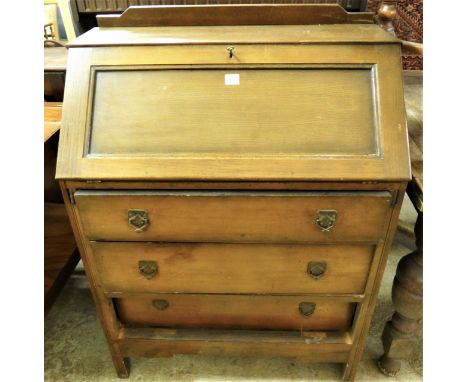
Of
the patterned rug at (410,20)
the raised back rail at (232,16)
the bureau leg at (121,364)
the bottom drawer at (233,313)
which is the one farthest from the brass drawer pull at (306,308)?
the patterned rug at (410,20)

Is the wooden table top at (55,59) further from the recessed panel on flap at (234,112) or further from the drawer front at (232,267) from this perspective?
the drawer front at (232,267)

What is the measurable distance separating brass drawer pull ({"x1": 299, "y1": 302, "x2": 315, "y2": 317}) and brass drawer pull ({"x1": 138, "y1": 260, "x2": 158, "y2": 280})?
21.8 inches

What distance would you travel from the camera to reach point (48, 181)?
185 centimetres

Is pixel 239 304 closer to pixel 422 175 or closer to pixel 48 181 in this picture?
pixel 422 175

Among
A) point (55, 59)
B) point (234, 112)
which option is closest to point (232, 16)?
point (234, 112)

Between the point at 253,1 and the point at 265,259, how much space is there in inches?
41.5

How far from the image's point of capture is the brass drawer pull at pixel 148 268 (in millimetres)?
1243

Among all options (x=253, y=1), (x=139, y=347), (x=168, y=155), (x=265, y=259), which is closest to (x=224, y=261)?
(x=265, y=259)

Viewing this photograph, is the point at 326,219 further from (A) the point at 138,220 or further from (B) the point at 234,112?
(A) the point at 138,220

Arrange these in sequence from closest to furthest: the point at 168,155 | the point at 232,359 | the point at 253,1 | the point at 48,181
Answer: the point at 168,155 < the point at 253,1 < the point at 232,359 < the point at 48,181

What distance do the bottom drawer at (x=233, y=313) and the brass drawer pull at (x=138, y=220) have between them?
0.32 metres

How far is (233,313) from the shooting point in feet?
4.64

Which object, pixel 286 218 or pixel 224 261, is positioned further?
pixel 224 261

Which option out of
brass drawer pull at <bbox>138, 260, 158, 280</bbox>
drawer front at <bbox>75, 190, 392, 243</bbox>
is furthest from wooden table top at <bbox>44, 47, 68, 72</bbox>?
brass drawer pull at <bbox>138, 260, 158, 280</bbox>
